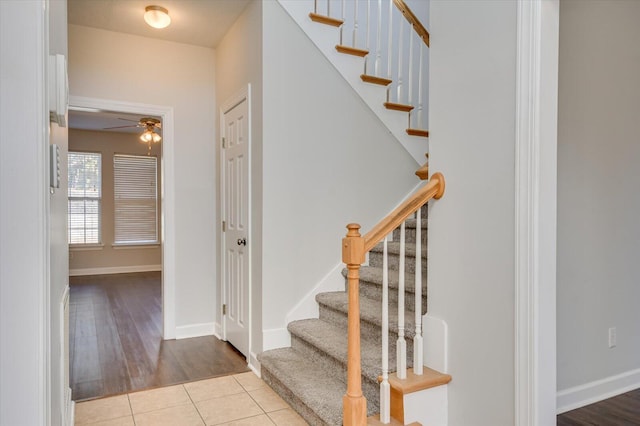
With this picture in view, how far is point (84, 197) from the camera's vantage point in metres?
7.88

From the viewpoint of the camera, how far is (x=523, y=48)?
1696 mm

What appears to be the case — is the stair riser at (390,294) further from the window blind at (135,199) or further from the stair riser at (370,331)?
the window blind at (135,199)

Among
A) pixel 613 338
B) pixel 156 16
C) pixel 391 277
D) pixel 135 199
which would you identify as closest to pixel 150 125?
pixel 156 16

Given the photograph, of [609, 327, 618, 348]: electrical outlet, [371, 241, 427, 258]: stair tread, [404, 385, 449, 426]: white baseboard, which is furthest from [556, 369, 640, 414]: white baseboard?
[371, 241, 427, 258]: stair tread

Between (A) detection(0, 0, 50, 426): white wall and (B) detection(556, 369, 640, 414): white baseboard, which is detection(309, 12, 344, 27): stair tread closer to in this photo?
(A) detection(0, 0, 50, 426): white wall

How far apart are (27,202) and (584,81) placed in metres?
2.80

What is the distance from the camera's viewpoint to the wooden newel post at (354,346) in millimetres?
1885

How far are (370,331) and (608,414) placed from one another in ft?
4.60

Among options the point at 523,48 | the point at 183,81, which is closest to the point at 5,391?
the point at 523,48

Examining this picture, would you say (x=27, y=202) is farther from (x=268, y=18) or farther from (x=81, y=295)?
(x=81, y=295)

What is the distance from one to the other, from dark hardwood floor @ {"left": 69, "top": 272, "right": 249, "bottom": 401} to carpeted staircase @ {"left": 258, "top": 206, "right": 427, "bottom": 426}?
58cm

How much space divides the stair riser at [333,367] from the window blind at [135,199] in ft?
20.9

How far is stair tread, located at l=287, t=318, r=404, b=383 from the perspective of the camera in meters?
2.18

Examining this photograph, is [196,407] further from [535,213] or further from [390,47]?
[390,47]
